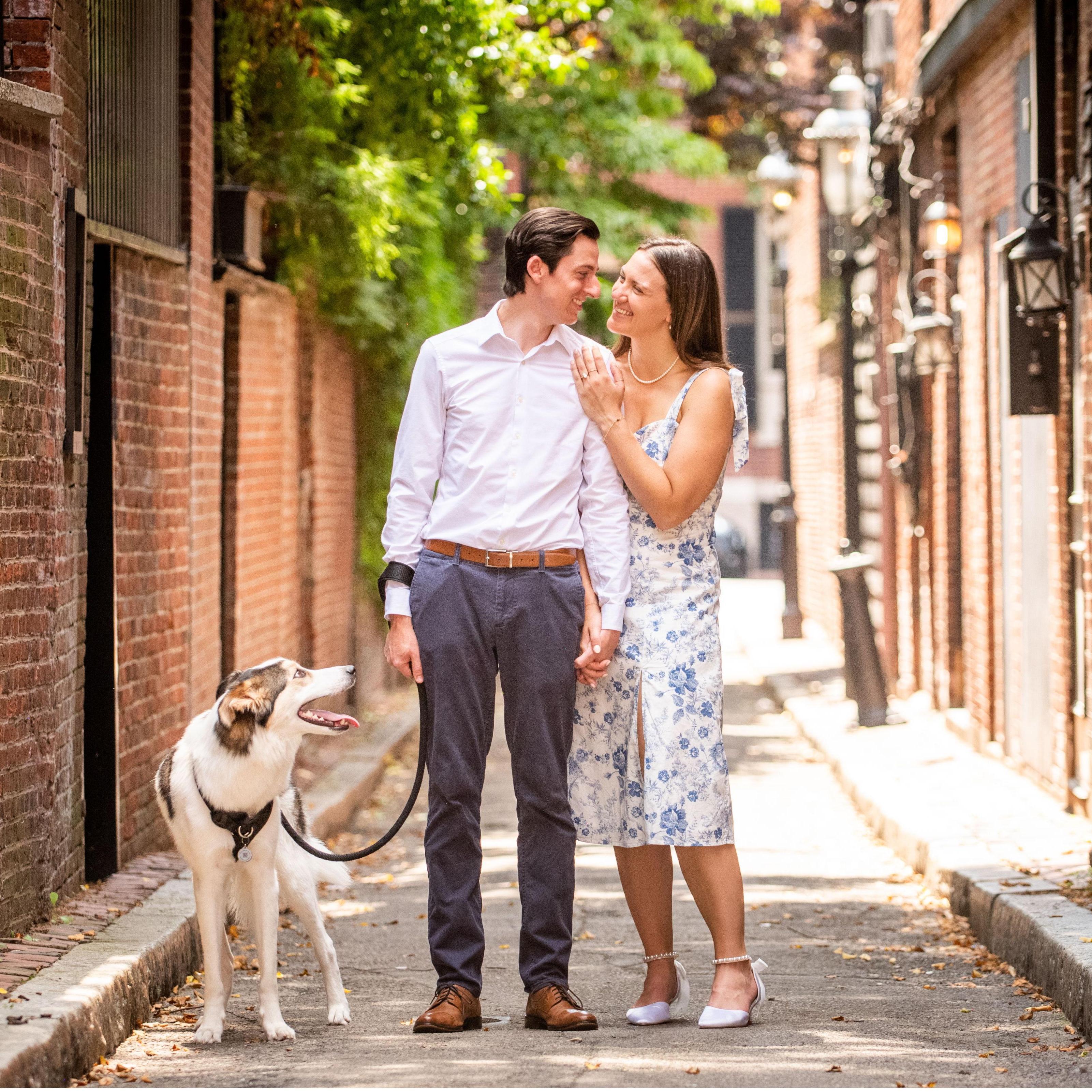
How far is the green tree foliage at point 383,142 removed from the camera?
888cm

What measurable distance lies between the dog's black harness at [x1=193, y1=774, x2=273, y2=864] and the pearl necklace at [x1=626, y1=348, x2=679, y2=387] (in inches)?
62.3

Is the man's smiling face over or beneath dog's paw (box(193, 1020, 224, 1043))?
over

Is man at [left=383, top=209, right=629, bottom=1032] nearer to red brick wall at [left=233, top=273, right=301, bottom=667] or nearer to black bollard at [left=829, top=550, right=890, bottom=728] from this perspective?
red brick wall at [left=233, top=273, right=301, bottom=667]

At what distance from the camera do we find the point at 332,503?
40.7 feet

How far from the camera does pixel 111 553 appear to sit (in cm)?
622

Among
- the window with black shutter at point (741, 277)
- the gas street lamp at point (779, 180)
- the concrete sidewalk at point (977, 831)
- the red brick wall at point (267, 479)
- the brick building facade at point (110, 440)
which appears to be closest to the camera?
the brick building facade at point (110, 440)

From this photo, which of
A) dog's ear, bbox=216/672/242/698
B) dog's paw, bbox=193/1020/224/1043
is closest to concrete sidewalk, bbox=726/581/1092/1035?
dog's paw, bbox=193/1020/224/1043

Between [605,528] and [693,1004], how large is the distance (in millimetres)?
1551

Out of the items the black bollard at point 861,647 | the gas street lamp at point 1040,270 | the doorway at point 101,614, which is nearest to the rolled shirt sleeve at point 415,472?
the doorway at point 101,614

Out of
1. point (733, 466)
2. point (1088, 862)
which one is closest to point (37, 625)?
point (733, 466)

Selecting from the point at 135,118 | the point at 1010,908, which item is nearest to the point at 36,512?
the point at 135,118

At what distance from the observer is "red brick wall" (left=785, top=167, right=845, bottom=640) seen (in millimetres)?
17312

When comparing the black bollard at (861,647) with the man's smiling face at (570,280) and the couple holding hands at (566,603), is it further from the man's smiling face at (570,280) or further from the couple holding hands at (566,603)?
the man's smiling face at (570,280)

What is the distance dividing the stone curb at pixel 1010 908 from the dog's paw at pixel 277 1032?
7.47 ft
